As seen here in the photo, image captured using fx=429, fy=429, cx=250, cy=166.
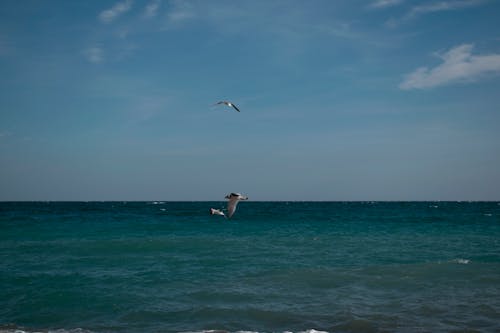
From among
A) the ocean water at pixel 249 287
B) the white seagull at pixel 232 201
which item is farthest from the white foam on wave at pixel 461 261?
the white seagull at pixel 232 201

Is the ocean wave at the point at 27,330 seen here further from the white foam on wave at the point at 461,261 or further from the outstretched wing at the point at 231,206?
the white foam on wave at the point at 461,261

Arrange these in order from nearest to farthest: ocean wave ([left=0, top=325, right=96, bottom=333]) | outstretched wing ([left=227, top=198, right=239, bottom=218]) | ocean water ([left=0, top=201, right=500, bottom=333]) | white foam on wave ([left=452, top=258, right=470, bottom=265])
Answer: ocean wave ([left=0, top=325, right=96, bottom=333]), outstretched wing ([left=227, top=198, right=239, bottom=218]), ocean water ([left=0, top=201, right=500, bottom=333]), white foam on wave ([left=452, top=258, right=470, bottom=265])

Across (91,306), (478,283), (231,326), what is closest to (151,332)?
(231,326)

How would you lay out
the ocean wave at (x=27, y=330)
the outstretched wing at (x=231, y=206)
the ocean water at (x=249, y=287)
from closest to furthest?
1. the ocean wave at (x=27, y=330)
2. the outstretched wing at (x=231, y=206)
3. the ocean water at (x=249, y=287)

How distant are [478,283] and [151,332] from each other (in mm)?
11357

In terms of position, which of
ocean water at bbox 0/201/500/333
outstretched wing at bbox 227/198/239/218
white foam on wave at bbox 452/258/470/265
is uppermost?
outstretched wing at bbox 227/198/239/218

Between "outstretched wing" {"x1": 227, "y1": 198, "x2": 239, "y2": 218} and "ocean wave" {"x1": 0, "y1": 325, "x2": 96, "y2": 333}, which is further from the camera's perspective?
"outstretched wing" {"x1": 227, "y1": 198, "x2": 239, "y2": 218}

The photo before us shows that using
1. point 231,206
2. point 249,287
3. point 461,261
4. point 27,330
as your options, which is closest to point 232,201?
point 231,206

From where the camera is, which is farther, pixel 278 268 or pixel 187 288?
pixel 278 268

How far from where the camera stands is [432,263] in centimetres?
1873

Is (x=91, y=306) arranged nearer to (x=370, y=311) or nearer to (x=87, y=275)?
(x=87, y=275)

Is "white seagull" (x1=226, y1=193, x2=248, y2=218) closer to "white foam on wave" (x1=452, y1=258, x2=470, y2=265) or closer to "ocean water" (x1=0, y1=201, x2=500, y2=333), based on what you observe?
"ocean water" (x1=0, y1=201, x2=500, y2=333)

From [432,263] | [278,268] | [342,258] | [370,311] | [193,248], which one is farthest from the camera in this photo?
[193,248]

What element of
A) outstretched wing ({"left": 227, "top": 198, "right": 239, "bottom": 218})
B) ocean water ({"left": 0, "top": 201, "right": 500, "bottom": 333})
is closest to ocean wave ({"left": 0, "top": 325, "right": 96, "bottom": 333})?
ocean water ({"left": 0, "top": 201, "right": 500, "bottom": 333})
